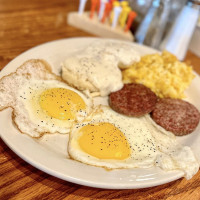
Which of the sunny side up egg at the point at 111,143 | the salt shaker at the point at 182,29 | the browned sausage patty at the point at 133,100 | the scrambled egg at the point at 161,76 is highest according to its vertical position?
the salt shaker at the point at 182,29

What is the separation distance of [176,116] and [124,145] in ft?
1.86

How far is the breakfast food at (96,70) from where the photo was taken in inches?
76.8

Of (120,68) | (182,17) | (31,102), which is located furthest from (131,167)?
(182,17)

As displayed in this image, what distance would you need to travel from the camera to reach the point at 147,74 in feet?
7.06

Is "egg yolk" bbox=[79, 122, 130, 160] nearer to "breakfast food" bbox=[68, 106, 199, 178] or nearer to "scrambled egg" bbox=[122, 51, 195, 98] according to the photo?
"breakfast food" bbox=[68, 106, 199, 178]

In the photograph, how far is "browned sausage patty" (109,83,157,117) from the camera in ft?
5.94

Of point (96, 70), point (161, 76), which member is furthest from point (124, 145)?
point (161, 76)

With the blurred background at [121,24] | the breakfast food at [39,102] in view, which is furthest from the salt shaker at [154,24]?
the breakfast food at [39,102]

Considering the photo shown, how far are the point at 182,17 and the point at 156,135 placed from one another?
1536 mm

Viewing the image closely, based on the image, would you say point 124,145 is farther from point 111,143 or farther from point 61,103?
point 61,103

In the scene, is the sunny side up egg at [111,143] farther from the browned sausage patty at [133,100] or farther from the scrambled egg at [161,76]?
the scrambled egg at [161,76]

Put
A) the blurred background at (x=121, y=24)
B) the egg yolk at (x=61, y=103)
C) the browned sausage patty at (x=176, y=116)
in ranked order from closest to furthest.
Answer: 1. the egg yolk at (x=61, y=103)
2. the browned sausage patty at (x=176, y=116)
3. the blurred background at (x=121, y=24)

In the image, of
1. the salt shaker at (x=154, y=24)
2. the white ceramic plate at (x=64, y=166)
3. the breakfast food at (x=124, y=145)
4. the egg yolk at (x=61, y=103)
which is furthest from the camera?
the salt shaker at (x=154, y=24)

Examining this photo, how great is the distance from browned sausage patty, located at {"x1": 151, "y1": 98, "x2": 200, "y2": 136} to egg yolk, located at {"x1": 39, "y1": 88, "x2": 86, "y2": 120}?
22.7 inches
